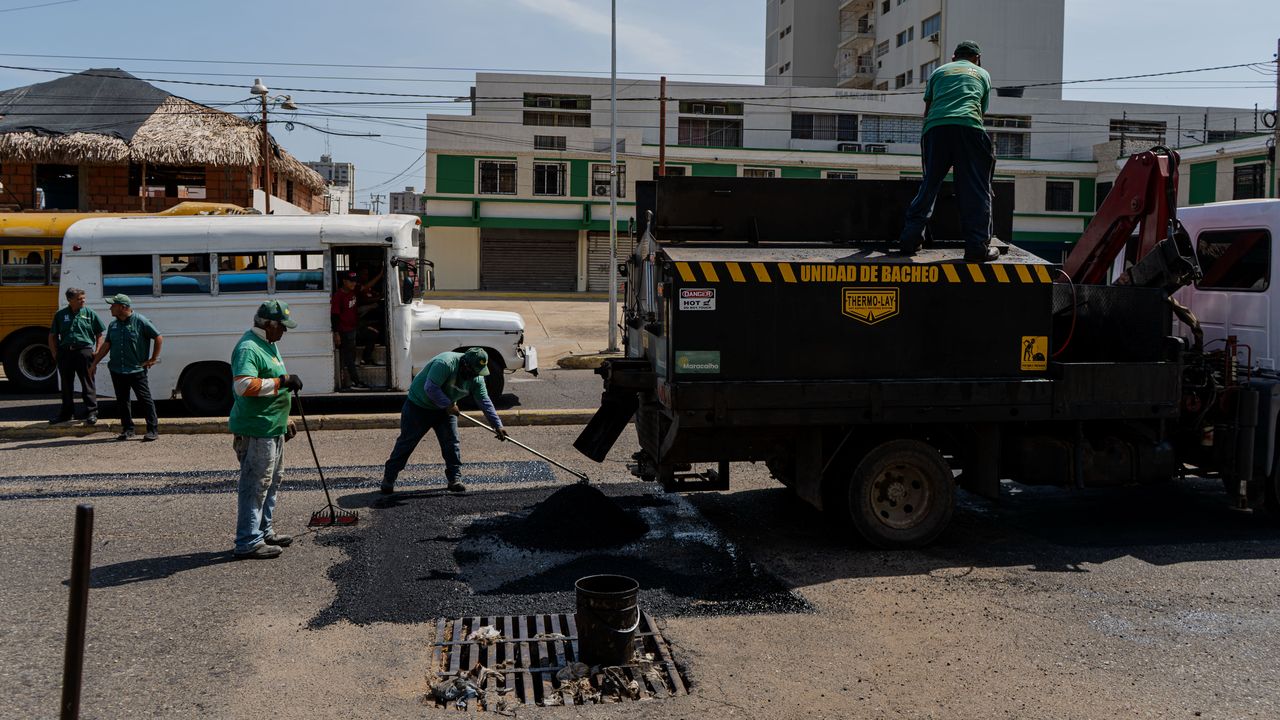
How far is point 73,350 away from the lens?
1219 cm

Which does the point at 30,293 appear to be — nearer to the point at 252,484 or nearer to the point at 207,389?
the point at 207,389

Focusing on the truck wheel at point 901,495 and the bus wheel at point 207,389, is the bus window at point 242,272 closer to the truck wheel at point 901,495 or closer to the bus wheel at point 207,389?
the bus wheel at point 207,389

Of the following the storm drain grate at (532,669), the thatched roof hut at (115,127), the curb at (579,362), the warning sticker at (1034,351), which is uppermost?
the thatched roof hut at (115,127)

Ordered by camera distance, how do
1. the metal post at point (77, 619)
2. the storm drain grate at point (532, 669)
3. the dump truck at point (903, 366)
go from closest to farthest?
the metal post at point (77, 619), the storm drain grate at point (532, 669), the dump truck at point (903, 366)

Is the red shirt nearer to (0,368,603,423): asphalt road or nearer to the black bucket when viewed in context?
(0,368,603,423): asphalt road

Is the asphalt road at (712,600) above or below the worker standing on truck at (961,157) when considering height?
below

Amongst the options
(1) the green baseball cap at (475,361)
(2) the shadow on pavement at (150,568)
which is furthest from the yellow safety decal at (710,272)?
(2) the shadow on pavement at (150,568)

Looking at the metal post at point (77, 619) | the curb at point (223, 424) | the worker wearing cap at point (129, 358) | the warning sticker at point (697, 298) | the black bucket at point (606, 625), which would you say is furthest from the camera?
the curb at point (223, 424)

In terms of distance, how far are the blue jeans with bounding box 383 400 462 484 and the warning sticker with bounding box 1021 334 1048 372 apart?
492cm

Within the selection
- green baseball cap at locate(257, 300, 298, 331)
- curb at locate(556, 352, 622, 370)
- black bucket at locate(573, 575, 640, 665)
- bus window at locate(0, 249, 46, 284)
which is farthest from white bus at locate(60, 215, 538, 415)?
black bucket at locate(573, 575, 640, 665)

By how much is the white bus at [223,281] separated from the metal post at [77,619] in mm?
10695

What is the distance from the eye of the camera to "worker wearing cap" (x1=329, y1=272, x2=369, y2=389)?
13.4m

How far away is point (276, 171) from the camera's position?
30.7 m

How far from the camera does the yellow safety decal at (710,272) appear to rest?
22.2 feet
